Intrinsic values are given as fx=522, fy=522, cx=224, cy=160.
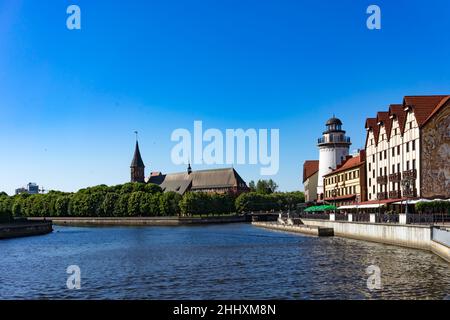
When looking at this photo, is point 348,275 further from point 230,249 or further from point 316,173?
point 316,173

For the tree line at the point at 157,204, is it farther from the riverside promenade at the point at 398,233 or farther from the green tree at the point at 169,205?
the riverside promenade at the point at 398,233

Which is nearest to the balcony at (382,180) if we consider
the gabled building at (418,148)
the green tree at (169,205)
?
the gabled building at (418,148)

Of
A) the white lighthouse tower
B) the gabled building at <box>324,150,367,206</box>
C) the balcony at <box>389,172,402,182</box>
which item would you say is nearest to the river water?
the balcony at <box>389,172,402,182</box>

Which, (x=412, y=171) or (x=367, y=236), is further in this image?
(x=412, y=171)

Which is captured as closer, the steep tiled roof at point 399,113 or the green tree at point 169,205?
the steep tiled roof at point 399,113

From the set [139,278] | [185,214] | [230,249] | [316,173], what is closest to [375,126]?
[230,249]

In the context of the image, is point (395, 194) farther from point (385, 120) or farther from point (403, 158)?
point (385, 120)

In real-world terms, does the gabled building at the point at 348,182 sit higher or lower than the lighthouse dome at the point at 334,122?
lower

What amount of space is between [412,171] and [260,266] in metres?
40.3

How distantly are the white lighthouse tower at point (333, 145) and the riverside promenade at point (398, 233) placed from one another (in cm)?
4314

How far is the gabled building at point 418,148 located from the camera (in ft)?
236

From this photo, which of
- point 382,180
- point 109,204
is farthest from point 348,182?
point 109,204
